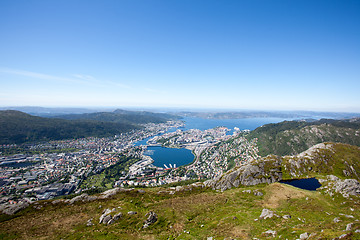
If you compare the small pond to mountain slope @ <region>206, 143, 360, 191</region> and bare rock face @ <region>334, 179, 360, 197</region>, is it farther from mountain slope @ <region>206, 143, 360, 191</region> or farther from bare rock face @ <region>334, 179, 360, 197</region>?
bare rock face @ <region>334, 179, 360, 197</region>

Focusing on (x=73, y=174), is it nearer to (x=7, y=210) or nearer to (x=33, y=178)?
(x=33, y=178)

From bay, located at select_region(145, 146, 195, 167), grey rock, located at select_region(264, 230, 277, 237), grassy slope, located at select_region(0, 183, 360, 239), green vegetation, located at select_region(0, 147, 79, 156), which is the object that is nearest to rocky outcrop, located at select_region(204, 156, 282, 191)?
grassy slope, located at select_region(0, 183, 360, 239)

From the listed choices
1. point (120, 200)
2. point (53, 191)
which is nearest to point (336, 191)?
point (120, 200)

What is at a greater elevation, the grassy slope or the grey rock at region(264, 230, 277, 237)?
the grey rock at region(264, 230, 277, 237)

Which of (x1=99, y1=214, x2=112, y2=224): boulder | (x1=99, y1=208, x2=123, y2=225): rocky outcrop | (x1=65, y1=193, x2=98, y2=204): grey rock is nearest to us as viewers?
(x1=99, y1=208, x2=123, y2=225): rocky outcrop

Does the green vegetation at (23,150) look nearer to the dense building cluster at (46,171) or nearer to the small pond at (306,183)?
the dense building cluster at (46,171)

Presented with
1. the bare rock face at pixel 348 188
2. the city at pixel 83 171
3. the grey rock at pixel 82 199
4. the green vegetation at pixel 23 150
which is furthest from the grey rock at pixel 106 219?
the green vegetation at pixel 23 150
